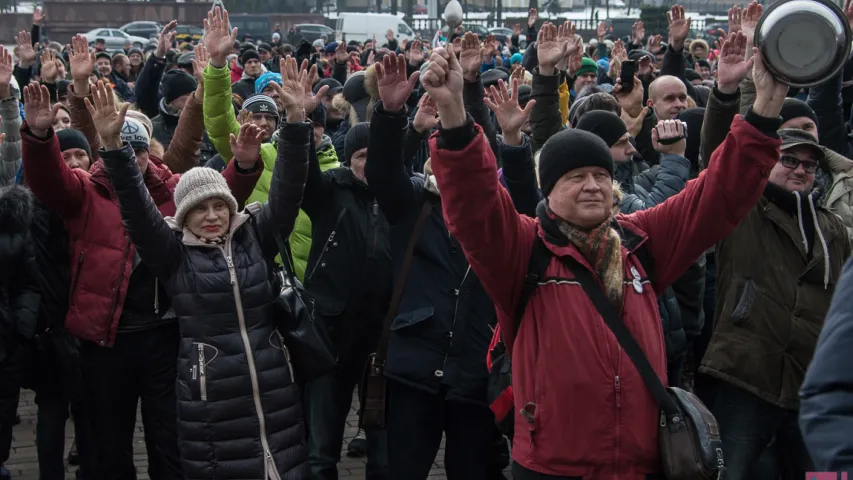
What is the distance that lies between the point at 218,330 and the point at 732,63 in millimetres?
2309

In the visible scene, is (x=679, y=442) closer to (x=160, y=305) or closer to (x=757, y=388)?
(x=757, y=388)

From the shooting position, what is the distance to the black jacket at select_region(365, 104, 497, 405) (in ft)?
15.5

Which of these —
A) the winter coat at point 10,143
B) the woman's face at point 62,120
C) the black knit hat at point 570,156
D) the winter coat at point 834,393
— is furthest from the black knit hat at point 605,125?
the winter coat at point 834,393

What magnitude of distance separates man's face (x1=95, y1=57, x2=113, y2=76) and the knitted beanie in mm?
9378

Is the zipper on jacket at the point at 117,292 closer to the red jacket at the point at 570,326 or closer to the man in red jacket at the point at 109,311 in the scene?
the man in red jacket at the point at 109,311

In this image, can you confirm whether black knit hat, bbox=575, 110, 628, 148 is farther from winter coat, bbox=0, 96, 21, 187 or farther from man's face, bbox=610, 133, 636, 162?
winter coat, bbox=0, 96, 21, 187

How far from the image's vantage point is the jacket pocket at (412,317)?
480 cm

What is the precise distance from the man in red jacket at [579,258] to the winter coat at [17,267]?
103 inches

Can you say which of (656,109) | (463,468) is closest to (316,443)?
(463,468)

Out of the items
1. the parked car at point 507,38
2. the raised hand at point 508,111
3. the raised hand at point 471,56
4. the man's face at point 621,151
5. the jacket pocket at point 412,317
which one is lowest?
the jacket pocket at point 412,317

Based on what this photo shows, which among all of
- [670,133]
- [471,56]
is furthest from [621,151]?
[471,56]

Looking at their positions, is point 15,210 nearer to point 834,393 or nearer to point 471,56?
point 471,56

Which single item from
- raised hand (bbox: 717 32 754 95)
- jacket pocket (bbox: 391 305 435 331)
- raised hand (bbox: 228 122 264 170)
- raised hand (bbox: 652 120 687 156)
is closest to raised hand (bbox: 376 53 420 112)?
raised hand (bbox: 228 122 264 170)

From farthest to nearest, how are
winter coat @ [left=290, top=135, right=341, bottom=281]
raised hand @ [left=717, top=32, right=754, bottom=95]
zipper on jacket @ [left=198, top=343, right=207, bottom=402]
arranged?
winter coat @ [left=290, top=135, right=341, bottom=281]
zipper on jacket @ [left=198, top=343, right=207, bottom=402]
raised hand @ [left=717, top=32, right=754, bottom=95]
